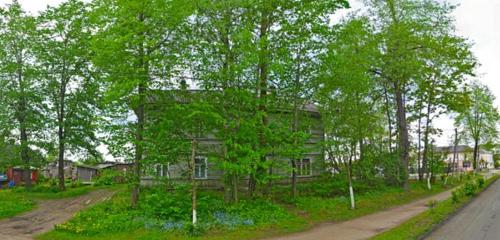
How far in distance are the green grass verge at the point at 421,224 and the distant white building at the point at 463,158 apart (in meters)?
22.1

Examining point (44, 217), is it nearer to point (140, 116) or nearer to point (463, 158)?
point (140, 116)

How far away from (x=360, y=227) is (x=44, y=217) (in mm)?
16628

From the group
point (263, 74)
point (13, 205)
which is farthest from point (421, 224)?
point (13, 205)

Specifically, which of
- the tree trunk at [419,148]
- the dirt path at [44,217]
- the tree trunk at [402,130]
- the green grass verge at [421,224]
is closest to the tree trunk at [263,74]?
the green grass verge at [421,224]

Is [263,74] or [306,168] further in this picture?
[306,168]

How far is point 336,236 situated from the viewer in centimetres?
1597

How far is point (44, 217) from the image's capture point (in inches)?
870

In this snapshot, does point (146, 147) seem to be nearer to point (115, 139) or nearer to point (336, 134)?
point (115, 139)

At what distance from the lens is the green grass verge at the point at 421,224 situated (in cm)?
1488

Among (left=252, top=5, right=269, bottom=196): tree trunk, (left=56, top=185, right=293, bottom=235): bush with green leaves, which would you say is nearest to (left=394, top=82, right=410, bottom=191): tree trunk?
(left=252, top=5, right=269, bottom=196): tree trunk

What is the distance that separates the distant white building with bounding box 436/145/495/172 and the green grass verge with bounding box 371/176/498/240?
22071 mm

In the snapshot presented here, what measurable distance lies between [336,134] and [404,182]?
11.3 metres

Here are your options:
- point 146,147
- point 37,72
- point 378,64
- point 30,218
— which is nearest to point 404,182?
point 378,64

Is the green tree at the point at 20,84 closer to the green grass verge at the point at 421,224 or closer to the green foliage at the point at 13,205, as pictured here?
the green foliage at the point at 13,205
